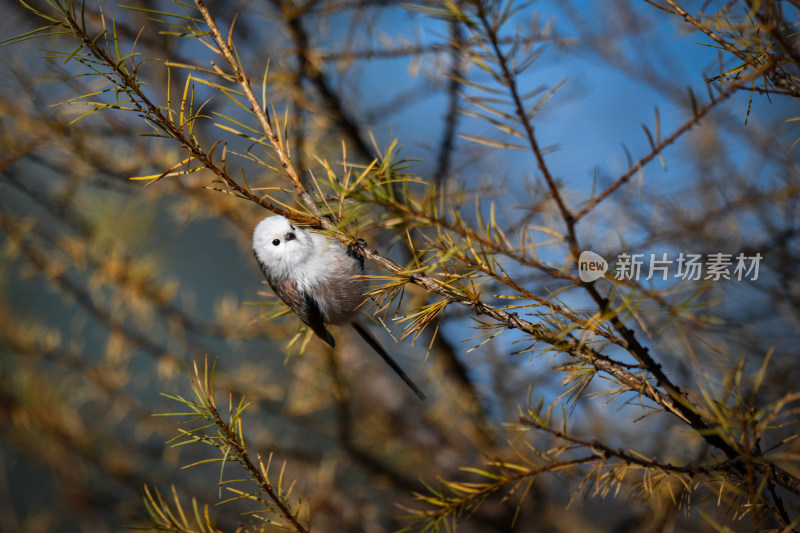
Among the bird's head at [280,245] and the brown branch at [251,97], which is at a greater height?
the brown branch at [251,97]

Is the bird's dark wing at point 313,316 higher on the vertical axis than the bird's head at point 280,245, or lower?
lower

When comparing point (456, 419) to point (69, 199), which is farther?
point (456, 419)

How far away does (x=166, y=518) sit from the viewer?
1.14 ft

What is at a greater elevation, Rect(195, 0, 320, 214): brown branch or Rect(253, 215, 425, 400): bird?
Rect(195, 0, 320, 214): brown branch

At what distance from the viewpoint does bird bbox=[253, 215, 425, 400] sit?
0.38m

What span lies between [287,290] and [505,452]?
1.79 ft

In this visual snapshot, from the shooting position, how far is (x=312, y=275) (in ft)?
1.31

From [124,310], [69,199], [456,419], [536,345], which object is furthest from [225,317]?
[536,345]

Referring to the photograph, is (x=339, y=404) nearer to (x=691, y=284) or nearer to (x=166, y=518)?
(x=166, y=518)

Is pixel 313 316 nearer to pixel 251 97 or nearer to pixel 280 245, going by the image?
pixel 280 245

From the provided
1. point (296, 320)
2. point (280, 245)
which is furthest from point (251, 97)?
point (296, 320)

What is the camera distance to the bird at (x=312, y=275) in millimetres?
384

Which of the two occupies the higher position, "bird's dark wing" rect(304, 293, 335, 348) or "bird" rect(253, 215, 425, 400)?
"bird" rect(253, 215, 425, 400)

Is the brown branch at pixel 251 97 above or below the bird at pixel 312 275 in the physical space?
above
